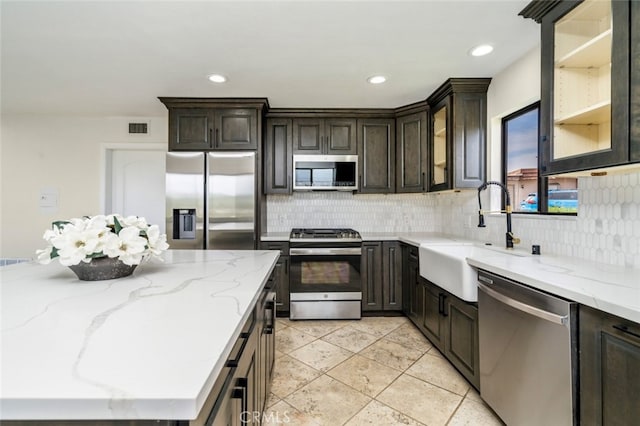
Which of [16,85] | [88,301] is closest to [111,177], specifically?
[16,85]

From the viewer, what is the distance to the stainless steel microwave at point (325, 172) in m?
3.49

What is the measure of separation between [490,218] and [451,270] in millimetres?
949

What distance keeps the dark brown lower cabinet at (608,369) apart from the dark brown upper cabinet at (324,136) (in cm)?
277

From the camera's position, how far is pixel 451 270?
2.04 meters

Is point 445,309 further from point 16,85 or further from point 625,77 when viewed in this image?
point 16,85

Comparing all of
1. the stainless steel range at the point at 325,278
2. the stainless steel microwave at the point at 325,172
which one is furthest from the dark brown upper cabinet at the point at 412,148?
the stainless steel range at the point at 325,278

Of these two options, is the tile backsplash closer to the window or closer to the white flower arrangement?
the window

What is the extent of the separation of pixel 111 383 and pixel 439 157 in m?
3.18

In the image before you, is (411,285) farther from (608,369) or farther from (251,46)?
(251,46)

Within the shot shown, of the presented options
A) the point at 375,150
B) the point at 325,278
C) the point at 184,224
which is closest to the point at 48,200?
the point at 184,224

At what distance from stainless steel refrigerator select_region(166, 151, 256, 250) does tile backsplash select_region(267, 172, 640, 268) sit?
674mm

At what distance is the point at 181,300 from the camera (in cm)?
99

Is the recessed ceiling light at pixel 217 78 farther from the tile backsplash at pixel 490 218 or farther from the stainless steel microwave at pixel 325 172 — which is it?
the tile backsplash at pixel 490 218

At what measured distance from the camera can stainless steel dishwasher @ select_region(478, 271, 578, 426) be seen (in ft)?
3.90
